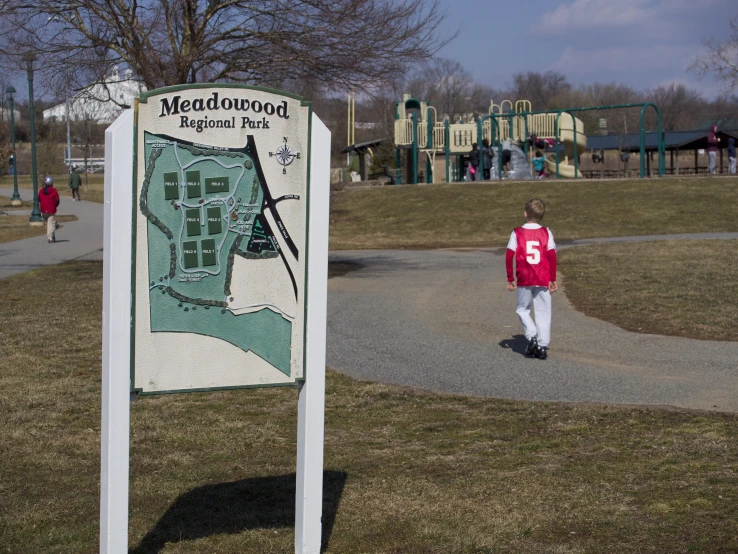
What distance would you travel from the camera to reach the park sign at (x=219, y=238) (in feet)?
13.0

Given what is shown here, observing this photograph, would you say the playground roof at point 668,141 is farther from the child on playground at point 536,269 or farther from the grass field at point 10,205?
the child on playground at point 536,269

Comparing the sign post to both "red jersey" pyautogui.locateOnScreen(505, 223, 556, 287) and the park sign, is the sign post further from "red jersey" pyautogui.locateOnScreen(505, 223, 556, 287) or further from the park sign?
"red jersey" pyautogui.locateOnScreen(505, 223, 556, 287)

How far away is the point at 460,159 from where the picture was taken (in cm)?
4125

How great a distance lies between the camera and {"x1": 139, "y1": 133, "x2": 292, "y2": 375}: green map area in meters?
3.98

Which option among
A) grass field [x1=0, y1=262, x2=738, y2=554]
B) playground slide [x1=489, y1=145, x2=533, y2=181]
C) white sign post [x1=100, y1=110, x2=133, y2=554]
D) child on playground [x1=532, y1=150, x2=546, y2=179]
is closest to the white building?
grass field [x1=0, y1=262, x2=738, y2=554]

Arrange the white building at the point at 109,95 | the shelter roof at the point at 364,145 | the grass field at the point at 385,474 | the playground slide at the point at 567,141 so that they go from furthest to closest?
the shelter roof at the point at 364,145
the playground slide at the point at 567,141
the white building at the point at 109,95
the grass field at the point at 385,474

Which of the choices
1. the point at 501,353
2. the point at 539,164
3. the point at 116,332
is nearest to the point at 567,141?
the point at 539,164

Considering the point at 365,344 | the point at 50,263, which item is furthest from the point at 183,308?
the point at 50,263

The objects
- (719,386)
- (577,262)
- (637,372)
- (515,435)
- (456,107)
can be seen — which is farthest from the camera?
(456,107)

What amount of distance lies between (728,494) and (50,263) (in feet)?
55.9

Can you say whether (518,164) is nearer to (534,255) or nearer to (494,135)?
(494,135)

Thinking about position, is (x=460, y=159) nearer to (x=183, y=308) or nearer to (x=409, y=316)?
(x=409, y=316)

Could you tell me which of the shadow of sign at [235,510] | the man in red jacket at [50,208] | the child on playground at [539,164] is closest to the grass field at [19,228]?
the man in red jacket at [50,208]

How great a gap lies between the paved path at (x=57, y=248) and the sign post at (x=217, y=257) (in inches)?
557
